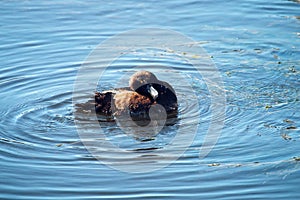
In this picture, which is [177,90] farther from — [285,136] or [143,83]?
[285,136]

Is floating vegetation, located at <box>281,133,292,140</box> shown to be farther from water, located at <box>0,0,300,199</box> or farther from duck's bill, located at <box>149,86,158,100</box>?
duck's bill, located at <box>149,86,158,100</box>

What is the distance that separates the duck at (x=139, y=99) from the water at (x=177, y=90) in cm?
33

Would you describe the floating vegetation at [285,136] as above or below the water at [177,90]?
below

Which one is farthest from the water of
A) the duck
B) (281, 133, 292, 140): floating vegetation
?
the duck

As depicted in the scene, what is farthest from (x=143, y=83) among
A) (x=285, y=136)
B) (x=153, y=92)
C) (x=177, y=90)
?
(x=285, y=136)

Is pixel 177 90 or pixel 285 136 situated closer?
pixel 285 136

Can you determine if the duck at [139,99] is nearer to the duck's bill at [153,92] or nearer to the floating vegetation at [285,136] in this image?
the duck's bill at [153,92]

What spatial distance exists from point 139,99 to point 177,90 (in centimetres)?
112

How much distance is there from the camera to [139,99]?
9367 mm

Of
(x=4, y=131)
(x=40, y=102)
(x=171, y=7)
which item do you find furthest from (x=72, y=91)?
(x=171, y=7)

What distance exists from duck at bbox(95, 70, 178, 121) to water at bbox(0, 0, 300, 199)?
0.33 metres

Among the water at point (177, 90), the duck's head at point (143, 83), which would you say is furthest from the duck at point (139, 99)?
the water at point (177, 90)

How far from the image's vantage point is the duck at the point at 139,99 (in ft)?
30.4

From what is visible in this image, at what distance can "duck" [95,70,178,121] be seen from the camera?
364 inches
